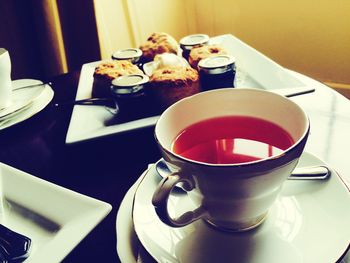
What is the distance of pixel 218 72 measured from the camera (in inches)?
32.4

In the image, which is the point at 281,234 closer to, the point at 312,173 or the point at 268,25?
the point at 312,173

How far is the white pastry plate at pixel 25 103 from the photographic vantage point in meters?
0.86

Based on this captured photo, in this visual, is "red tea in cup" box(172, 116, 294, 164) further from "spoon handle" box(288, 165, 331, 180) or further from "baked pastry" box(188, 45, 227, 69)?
"baked pastry" box(188, 45, 227, 69)

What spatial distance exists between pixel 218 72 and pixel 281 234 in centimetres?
46

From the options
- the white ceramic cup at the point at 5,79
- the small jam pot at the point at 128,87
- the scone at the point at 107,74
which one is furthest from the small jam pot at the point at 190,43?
the white ceramic cup at the point at 5,79

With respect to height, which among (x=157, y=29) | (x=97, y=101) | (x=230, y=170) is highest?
(x=230, y=170)

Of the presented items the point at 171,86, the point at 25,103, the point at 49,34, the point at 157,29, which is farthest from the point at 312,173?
the point at 157,29

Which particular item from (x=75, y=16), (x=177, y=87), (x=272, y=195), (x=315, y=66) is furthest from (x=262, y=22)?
(x=272, y=195)

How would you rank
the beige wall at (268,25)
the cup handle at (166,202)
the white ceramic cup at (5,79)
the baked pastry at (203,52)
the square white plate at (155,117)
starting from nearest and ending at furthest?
the cup handle at (166,202) → the square white plate at (155,117) → the white ceramic cup at (5,79) → the baked pastry at (203,52) → the beige wall at (268,25)

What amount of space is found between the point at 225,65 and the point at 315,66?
4.01 ft

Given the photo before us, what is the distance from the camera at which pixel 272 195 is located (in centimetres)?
43

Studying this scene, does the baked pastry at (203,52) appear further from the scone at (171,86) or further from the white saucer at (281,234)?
the white saucer at (281,234)

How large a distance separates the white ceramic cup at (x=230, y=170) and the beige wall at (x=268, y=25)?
123 cm

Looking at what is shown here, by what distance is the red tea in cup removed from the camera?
0.48m
